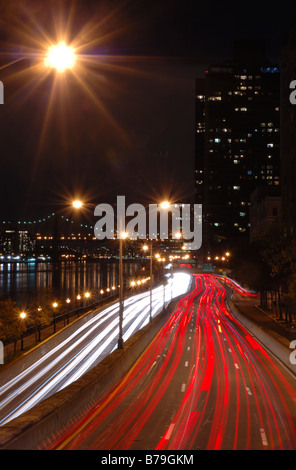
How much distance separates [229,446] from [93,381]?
507cm

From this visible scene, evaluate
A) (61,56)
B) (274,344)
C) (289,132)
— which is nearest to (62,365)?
(274,344)

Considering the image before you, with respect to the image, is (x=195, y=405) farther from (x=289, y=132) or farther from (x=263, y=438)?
(x=289, y=132)

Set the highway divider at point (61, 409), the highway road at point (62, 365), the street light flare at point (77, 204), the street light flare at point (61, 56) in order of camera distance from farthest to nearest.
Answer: the highway road at point (62, 365)
the street light flare at point (77, 204)
the highway divider at point (61, 409)
the street light flare at point (61, 56)

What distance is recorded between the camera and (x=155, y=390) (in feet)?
56.6

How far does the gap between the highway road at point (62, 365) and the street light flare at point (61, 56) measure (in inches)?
626

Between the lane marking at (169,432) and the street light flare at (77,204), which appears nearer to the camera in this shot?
the lane marking at (169,432)

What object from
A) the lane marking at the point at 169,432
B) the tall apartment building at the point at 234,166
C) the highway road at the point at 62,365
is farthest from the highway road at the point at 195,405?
the tall apartment building at the point at 234,166

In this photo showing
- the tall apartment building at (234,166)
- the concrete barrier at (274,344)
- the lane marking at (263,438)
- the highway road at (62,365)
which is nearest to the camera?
the lane marking at (263,438)

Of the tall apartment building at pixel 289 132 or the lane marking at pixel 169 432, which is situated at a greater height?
the tall apartment building at pixel 289 132

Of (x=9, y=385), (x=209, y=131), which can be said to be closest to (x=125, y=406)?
(x=9, y=385)

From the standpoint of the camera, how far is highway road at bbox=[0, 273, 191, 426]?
24.0 m

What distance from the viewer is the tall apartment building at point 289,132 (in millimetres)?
66062

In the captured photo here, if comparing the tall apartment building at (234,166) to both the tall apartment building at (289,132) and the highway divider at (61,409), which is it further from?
the highway divider at (61,409)
